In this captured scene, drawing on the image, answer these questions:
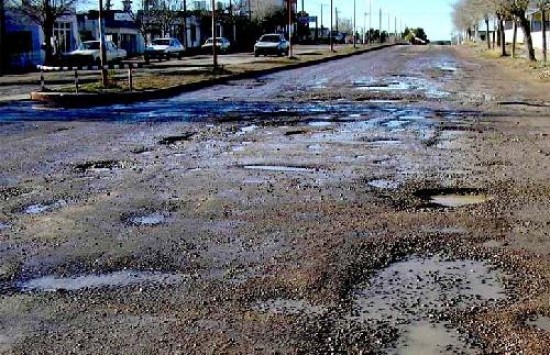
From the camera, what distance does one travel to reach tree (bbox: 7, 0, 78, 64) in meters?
50.3

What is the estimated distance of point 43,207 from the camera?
8.66 m

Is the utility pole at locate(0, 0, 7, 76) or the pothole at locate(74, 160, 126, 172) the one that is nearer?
the pothole at locate(74, 160, 126, 172)

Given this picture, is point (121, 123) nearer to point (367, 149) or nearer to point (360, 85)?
point (367, 149)

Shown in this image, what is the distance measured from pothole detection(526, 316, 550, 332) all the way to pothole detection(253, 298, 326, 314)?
131cm

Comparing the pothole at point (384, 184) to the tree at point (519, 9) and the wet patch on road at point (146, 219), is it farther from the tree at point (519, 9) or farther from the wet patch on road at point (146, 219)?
the tree at point (519, 9)

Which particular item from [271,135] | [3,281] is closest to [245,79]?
[271,135]

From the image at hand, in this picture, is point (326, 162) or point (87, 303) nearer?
point (87, 303)

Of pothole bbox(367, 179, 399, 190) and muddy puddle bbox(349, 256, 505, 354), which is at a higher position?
pothole bbox(367, 179, 399, 190)

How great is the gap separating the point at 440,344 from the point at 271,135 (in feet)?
34.6

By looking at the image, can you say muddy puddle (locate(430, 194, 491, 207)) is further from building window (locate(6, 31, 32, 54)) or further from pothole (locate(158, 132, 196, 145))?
building window (locate(6, 31, 32, 54))

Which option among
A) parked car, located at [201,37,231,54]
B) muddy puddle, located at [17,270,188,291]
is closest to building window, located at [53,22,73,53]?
parked car, located at [201,37,231,54]

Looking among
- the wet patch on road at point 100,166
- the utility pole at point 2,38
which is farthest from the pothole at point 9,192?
the utility pole at point 2,38

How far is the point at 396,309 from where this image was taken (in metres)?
5.31

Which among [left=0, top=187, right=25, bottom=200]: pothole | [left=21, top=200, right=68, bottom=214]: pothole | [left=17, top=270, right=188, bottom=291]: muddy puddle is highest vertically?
[left=0, top=187, right=25, bottom=200]: pothole
